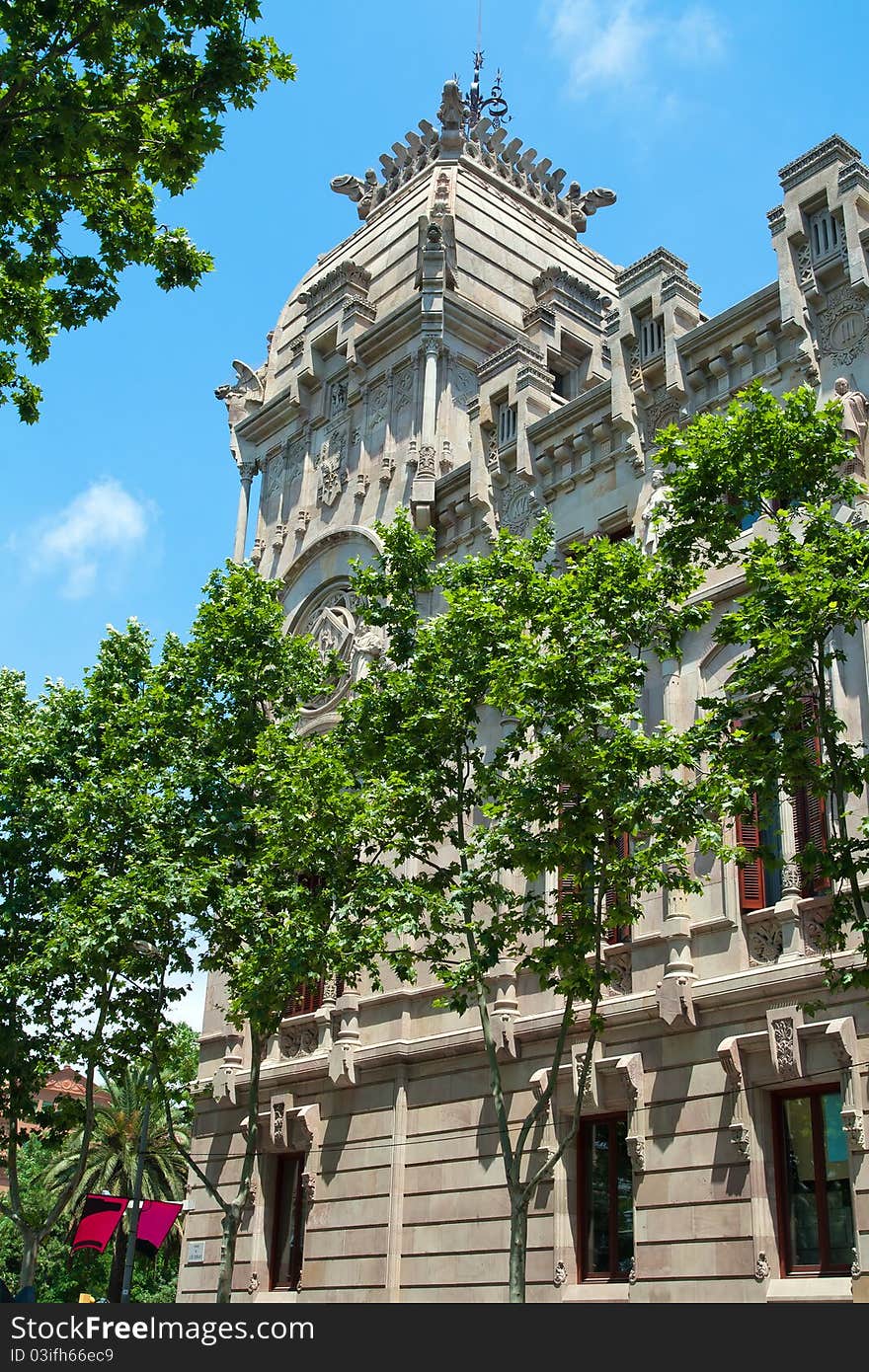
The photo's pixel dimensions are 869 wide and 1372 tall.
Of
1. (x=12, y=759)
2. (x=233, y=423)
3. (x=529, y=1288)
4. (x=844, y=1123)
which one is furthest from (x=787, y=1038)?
(x=233, y=423)

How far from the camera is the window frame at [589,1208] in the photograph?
61.2 ft

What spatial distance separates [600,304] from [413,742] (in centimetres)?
1798

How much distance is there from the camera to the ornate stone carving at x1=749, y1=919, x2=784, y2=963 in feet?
58.7

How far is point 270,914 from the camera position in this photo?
70.7 ft

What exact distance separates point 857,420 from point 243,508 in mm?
18042

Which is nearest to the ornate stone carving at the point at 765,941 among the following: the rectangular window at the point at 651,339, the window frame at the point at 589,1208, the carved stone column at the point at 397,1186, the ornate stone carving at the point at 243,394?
the window frame at the point at 589,1208

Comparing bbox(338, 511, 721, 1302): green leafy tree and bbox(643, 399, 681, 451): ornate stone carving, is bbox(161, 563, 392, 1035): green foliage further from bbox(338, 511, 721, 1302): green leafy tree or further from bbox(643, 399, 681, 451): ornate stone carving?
bbox(643, 399, 681, 451): ornate stone carving

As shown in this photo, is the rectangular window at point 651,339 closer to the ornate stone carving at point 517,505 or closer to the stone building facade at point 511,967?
the stone building facade at point 511,967

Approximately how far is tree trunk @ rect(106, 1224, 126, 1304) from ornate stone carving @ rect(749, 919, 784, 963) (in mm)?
23394

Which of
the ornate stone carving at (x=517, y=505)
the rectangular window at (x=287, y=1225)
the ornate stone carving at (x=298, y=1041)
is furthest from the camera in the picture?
the ornate stone carving at (x=298, y=1041)

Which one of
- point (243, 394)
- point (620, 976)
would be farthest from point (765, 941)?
point (243, 394)

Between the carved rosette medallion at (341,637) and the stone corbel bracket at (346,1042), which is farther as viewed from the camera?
the carved rosette medallion at (341,637)

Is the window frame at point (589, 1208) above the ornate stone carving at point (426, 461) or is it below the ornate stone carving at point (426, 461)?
below
